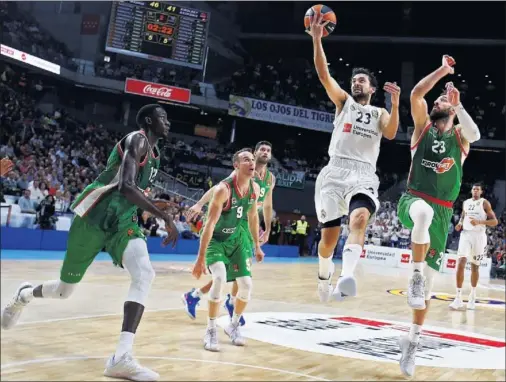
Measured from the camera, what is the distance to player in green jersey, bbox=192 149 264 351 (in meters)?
5.22

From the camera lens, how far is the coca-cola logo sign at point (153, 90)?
880 inches

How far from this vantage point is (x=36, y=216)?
12695 millimetres

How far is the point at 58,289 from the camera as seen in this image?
4.17 metres

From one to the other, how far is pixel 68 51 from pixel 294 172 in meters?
10.4

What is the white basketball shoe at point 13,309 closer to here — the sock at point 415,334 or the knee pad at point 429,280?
the sock at point 415,334

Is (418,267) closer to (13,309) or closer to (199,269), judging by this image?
(199,269)

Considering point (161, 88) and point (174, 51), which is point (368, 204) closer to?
point (174, 51)

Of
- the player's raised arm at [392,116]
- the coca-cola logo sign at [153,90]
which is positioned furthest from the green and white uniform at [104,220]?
the coca-cola logo sign at [153,90]

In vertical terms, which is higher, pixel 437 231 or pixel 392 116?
pixel 392 116

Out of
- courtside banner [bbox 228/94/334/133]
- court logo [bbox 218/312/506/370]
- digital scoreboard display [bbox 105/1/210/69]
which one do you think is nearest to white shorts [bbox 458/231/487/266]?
court logo [bbox 218/312/506/370]

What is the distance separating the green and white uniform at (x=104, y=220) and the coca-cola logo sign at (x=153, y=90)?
18690 millimetres

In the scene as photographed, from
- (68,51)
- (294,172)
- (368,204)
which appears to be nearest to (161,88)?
(68,51)

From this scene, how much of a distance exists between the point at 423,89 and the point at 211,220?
2.02 meters

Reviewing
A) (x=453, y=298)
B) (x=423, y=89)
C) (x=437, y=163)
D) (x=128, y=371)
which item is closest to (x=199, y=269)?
(x=128, y=371)
